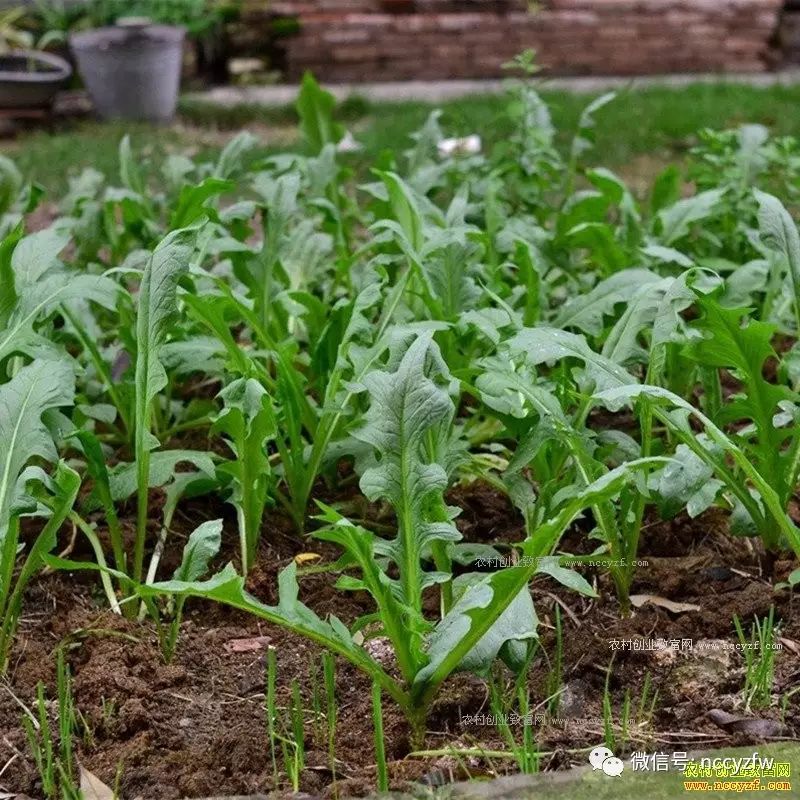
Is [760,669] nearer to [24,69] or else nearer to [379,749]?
[379,749]

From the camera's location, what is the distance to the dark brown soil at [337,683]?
176 cm

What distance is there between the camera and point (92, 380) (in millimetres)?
2816

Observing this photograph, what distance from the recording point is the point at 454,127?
5582mm

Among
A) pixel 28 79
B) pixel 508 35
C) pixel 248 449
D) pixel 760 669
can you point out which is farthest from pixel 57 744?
pixel 508 35

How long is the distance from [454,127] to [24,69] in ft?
9.25

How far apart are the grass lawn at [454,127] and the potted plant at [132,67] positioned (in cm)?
16

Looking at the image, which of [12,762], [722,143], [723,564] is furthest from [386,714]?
[722,143]

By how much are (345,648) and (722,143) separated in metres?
2.34

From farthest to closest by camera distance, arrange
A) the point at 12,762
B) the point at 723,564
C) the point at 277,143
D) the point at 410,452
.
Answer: the point at 277,143 → the point at 723,564 → the point at 410,452 → the point at 12,762

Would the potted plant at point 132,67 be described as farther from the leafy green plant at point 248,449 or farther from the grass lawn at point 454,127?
the leafy green plant at point 248,449

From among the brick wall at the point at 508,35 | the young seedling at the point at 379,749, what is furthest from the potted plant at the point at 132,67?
the young seedling at the point at 379,749

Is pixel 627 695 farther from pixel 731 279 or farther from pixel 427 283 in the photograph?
pixel 731 279

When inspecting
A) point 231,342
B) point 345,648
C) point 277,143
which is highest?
point 231,342

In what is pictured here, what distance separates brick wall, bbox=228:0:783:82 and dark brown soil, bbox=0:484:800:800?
5651mm
